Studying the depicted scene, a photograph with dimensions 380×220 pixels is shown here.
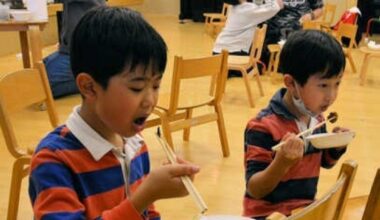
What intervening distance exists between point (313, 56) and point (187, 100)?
55.7 inches

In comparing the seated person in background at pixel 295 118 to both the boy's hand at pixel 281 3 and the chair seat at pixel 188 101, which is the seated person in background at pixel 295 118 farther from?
the boy's hand at pixel 281 3

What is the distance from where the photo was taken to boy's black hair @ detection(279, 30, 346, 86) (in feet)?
4.10

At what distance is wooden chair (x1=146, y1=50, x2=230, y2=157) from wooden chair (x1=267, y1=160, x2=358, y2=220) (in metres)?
1.57

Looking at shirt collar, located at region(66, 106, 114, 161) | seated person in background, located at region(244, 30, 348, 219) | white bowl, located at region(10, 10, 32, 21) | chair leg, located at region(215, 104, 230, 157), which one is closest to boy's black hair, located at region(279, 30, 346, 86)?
seated person in background, located at region(244, 30, 348, 219)

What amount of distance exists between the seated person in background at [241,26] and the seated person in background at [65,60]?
4.13 feet

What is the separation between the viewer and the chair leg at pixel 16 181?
5.90 ft

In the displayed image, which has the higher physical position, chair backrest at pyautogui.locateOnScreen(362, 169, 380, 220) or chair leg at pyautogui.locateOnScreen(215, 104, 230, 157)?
chair backrest at pyautogui.locateOnScreen(362, 169, 380, 220)

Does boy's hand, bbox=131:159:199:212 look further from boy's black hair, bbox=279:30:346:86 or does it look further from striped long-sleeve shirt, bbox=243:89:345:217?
boy's black hair, bbox=279:30:346:86

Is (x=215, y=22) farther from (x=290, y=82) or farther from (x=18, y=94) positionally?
(x=290, y=82)

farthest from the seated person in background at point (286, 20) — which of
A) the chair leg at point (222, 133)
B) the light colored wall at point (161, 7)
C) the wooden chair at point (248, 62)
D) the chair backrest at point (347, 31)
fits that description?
the light colored wall at point (161, 7)

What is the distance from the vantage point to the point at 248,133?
4.17 feet

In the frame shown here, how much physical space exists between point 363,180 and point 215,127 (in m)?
1.08

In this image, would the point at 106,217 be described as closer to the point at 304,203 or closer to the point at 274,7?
the point at 304,203

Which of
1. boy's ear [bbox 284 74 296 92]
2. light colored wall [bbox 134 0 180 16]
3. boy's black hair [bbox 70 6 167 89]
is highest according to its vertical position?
boy's black hair [bbox 70 6 167 89]
